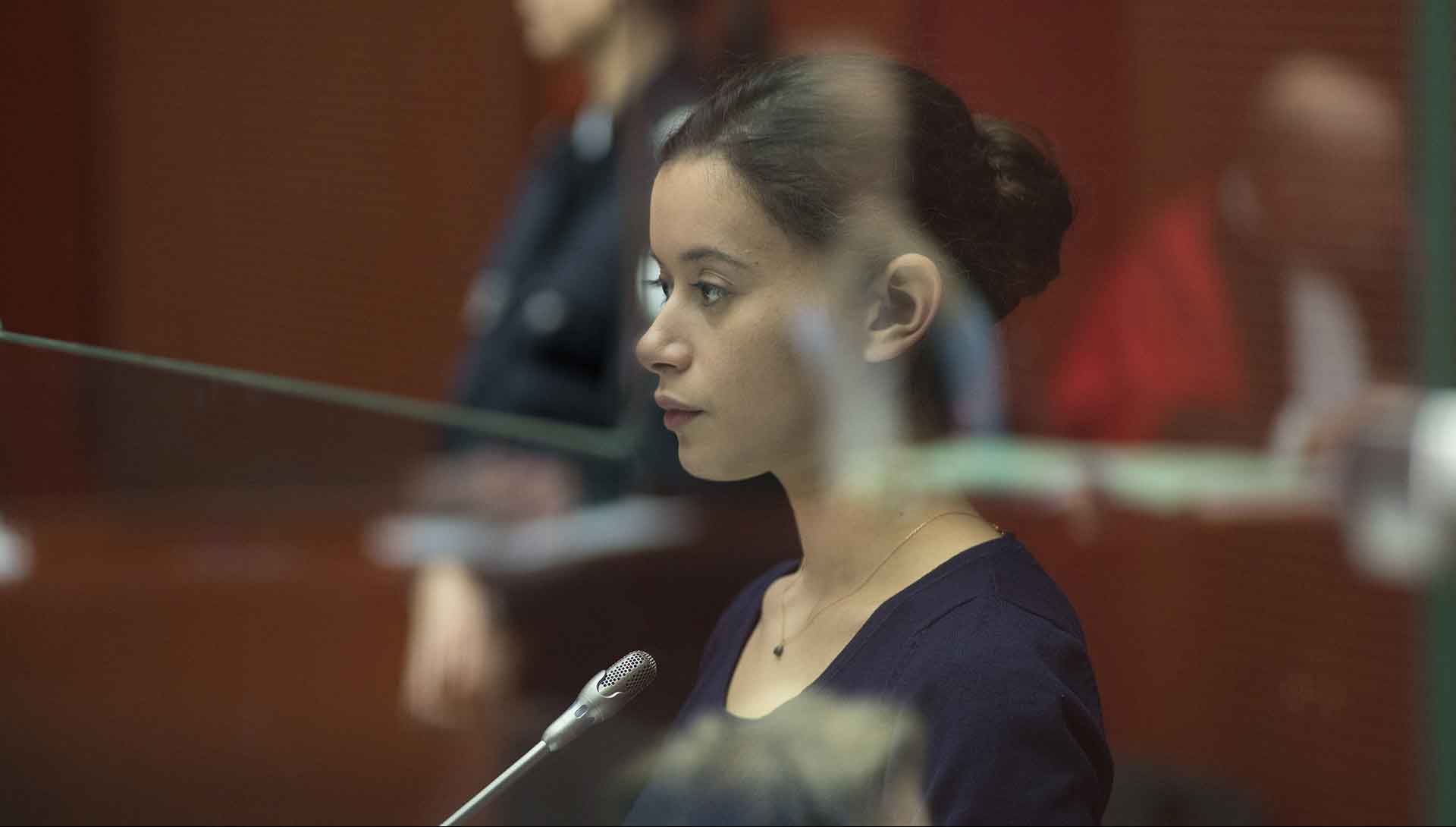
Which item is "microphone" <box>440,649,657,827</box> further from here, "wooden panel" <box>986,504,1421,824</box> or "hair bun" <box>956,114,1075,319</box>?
"wooden panel" <box>986,504,1421,824</box>

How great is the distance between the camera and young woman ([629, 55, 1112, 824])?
825 mm

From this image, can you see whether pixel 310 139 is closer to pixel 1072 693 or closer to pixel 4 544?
pixel 4 544

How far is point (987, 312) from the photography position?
2.86 ft

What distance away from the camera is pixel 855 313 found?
842 mm

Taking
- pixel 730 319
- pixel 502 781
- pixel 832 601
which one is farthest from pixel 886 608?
pixel 502 781

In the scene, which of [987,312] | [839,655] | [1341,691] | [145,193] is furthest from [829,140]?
[1341,691]

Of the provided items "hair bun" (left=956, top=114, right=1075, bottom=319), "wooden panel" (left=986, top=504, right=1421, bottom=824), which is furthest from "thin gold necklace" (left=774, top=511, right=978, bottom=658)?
"wooden panel" (left=986, top=504, right=1421, bottom=824)

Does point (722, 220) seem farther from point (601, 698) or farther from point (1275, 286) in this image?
point (1275, 286)

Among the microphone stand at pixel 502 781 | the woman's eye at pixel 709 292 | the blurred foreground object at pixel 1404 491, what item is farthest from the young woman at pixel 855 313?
the blurred foreground object at pixel 1404 491

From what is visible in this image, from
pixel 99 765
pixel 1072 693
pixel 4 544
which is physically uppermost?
pixel 4 544

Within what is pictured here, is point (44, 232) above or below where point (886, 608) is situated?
above

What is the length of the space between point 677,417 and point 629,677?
14cm

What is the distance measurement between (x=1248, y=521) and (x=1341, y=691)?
15 cm

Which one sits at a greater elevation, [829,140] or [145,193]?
[145,193]
